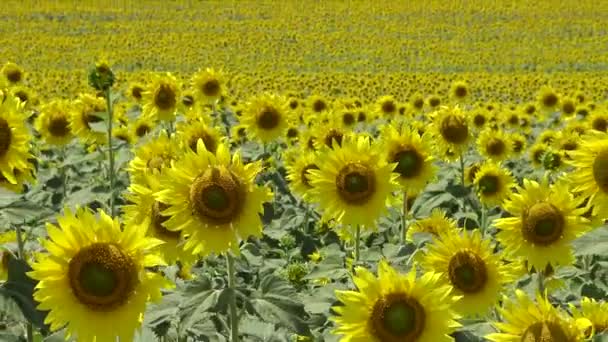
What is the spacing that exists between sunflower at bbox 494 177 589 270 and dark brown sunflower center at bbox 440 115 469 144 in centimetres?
210

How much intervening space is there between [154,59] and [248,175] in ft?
81.1

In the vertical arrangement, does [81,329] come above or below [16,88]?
below

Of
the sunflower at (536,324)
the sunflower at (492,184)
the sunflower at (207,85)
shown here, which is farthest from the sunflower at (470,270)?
the sunflower at (207,85)

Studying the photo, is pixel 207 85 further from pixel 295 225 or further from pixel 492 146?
pixel 492 146

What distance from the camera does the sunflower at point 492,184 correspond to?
555cm

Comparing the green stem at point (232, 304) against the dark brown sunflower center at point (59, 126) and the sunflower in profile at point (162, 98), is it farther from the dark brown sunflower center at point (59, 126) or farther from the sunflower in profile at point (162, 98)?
the dark brown sunflower center at point (59, 126)

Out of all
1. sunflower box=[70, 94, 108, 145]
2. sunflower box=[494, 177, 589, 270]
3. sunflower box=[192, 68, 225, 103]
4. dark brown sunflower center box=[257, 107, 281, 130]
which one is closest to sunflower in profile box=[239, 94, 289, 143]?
dark brown sunflower center box=[257, 107, 281, 130]

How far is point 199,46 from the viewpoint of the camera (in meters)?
29.8

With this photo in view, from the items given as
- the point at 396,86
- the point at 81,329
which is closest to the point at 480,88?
the point at 396,86

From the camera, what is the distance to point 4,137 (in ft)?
9.67

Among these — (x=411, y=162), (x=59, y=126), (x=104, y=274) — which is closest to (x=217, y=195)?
(x=104, y=274)

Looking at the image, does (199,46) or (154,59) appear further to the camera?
(199,46)

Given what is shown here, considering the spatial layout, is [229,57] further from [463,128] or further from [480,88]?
[463,128]

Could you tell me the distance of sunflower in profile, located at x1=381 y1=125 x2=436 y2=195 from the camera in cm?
439
